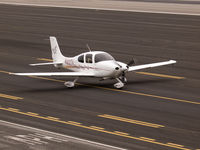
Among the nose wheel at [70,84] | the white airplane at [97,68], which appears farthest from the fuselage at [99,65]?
the nose wheel at [70,84]

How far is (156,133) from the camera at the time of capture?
2278cm

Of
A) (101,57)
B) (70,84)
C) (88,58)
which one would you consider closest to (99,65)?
(101,57)

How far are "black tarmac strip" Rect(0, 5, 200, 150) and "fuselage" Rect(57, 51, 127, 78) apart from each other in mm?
1018

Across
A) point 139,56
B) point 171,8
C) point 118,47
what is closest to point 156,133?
point 139,56

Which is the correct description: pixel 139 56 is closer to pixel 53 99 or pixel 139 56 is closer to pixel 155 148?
pixel 53 99

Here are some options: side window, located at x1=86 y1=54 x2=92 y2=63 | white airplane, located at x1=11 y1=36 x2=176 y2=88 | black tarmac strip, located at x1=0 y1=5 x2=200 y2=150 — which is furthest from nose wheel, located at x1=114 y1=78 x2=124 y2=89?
side window, located at x1=86 y1=54 x2=92 y2=63

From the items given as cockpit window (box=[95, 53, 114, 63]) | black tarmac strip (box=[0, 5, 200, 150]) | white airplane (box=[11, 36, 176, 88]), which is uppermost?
cockpit window (box=[95, 53, 114, 63])

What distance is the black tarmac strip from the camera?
23.1 meters

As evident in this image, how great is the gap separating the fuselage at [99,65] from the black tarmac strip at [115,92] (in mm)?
1018

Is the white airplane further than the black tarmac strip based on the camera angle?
Yes

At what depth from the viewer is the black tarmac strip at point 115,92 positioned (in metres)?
23.1

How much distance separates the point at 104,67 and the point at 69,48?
1691 centimetres

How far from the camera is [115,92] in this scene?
30.1 metres

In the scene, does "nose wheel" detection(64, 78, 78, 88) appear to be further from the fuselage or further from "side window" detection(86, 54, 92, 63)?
"side window" detection(86, 54, 92, 63)
